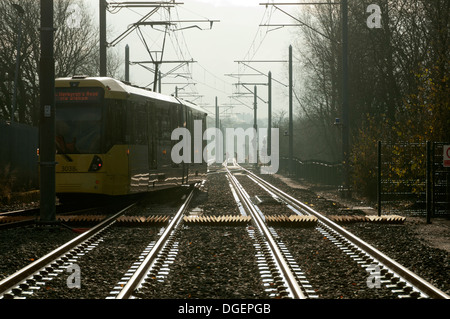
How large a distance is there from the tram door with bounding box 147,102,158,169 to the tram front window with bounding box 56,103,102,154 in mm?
2464

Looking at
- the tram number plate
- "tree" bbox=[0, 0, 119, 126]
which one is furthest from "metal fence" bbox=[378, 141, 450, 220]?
"tree" bbox=[0, 0, 119, 126]

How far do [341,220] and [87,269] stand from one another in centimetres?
743

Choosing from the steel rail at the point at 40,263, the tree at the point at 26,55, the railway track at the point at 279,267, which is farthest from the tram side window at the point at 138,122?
the tree at the point at 26,55

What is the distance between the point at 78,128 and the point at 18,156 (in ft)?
26.4

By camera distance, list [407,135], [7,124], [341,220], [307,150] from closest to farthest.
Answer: [341,220]
[407,135]
[7,124]
[307,150]

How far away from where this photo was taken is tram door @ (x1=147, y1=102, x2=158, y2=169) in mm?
19161

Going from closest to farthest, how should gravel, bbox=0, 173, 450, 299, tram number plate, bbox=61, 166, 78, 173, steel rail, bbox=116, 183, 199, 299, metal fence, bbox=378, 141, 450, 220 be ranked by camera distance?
1. steel rail, bbox=116, 183, 199, 299
2. gravel, bbox=0, 173, 450, 299
3. metal fence, bbox=378, 141, 450, 220
4. tram number plate, bbox=61, 166, 78, 173

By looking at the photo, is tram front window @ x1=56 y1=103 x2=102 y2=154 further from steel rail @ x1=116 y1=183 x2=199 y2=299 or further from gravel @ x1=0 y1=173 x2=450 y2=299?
gravel @ x1=0 y1=173 x2=450 y2=299

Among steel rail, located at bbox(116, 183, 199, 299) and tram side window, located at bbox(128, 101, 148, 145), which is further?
tram side window, located at bbox(128, 101, 148, 145)

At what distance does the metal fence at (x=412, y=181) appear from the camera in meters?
16.5

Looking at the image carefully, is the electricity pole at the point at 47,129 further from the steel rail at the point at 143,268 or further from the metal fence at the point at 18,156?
the metal fence at the point at 18,156
